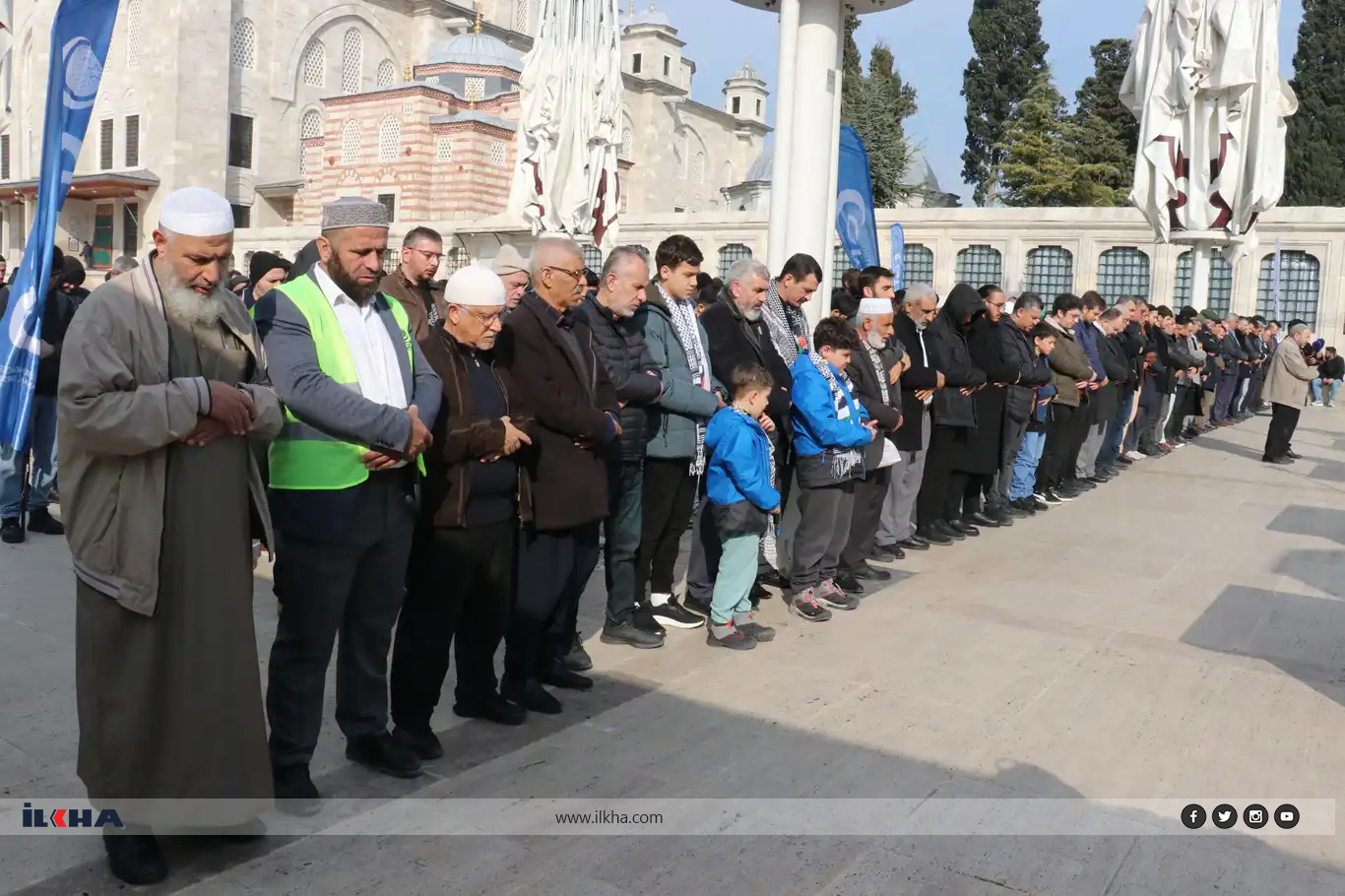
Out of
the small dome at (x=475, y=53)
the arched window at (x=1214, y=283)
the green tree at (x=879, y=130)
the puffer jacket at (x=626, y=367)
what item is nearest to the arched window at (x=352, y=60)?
the small dome at (x=475, y=53)

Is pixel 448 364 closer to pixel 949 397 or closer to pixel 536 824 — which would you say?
pixel 536 824

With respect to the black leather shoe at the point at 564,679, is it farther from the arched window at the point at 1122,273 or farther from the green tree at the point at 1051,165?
the green tree at the point at 1051,165

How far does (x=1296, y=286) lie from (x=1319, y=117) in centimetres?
1280

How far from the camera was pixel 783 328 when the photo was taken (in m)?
6.46

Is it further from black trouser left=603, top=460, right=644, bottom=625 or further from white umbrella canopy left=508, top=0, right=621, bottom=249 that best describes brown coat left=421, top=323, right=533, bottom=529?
white umbrella canopy left=508, top=0, right=621, bottom=249

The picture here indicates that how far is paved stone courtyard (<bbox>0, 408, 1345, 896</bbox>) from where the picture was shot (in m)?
3.27

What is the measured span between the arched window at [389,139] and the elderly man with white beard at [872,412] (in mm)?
36594

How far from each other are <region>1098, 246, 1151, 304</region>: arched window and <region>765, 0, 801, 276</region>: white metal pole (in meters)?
21.3

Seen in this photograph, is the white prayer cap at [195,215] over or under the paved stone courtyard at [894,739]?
over

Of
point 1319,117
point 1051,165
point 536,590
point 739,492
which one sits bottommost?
point 536,590

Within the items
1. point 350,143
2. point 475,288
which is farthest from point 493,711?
point 350,143

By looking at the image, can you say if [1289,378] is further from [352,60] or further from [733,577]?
[352,60]

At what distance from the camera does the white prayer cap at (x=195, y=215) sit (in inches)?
120

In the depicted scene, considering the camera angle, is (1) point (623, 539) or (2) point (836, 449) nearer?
(1) point (623, 539)
